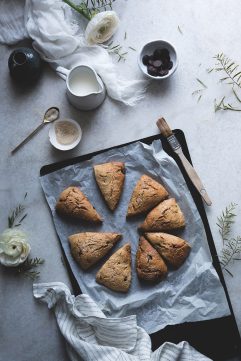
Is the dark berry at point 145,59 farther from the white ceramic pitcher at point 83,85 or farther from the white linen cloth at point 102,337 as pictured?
the white linen cloth at point 102,337

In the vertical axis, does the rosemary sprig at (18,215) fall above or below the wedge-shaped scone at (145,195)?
below

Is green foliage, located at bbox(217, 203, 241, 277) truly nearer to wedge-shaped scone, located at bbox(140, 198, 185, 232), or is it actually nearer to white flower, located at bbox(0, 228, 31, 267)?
wedge-shaped scone, located at bbox(140, 198, 185, 232)

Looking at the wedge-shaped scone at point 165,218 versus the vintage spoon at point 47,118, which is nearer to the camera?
the wedge-shaped scone at point 165,218

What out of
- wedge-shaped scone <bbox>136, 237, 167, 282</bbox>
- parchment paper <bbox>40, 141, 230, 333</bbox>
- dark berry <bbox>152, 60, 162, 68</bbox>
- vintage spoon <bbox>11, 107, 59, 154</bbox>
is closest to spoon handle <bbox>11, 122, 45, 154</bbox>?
vintage spoon <bbox>11, 107, 59, 154</bbox>

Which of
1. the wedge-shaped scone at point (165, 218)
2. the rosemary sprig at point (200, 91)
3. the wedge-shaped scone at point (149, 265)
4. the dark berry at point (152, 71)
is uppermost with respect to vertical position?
the dark berry at point (152, 71)

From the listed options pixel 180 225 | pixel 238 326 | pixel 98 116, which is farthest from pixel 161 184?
pixel 238 326

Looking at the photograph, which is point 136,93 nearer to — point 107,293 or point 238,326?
point 107,293

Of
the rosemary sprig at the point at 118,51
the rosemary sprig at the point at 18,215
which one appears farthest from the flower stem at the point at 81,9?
the rosemary sprig at the point at 18,215
